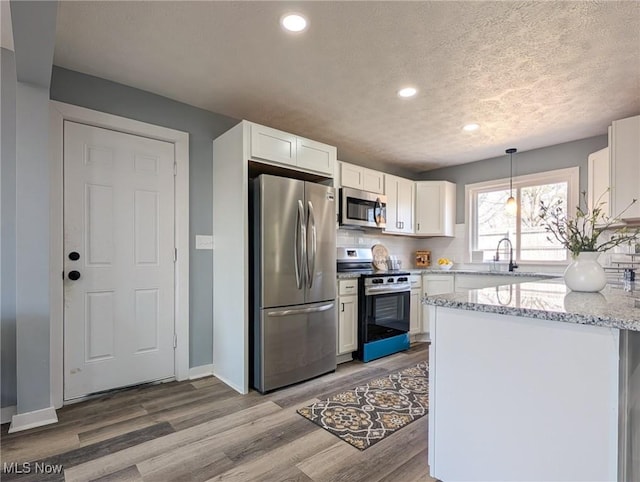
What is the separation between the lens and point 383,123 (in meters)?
3.49

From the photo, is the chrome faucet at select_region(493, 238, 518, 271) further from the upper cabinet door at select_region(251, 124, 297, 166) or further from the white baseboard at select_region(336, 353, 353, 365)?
the upper cabinet door at select_region(251, 124, 297, 166)

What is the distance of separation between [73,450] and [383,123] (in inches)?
140

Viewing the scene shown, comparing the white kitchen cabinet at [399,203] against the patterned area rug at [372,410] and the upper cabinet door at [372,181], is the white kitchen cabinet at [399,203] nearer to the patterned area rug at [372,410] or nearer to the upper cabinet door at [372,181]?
the upper cabinet door at [372,181]

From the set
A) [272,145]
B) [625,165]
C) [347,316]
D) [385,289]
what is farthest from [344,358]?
[625,165]

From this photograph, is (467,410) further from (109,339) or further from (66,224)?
(66,224)

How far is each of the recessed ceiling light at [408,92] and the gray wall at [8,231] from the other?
2.80 meters

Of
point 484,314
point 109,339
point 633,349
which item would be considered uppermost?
point 484,314

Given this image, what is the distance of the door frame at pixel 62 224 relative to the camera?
8.02ft

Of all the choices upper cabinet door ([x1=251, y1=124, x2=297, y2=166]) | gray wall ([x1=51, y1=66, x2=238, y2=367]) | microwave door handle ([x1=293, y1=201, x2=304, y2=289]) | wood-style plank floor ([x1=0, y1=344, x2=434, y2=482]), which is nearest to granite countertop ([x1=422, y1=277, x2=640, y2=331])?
wood-style plank floor ([x1=0, y1=344, x2=434, y2=482])

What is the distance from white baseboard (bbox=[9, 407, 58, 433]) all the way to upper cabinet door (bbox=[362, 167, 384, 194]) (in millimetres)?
3504

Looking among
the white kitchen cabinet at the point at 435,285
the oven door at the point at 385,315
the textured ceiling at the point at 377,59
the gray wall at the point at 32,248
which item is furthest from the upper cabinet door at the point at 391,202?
the gray wall at the point at 32,248

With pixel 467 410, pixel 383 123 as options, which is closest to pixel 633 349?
pixel 467 410

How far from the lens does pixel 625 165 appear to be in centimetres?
298

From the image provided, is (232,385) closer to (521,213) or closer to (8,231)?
(8,231)
